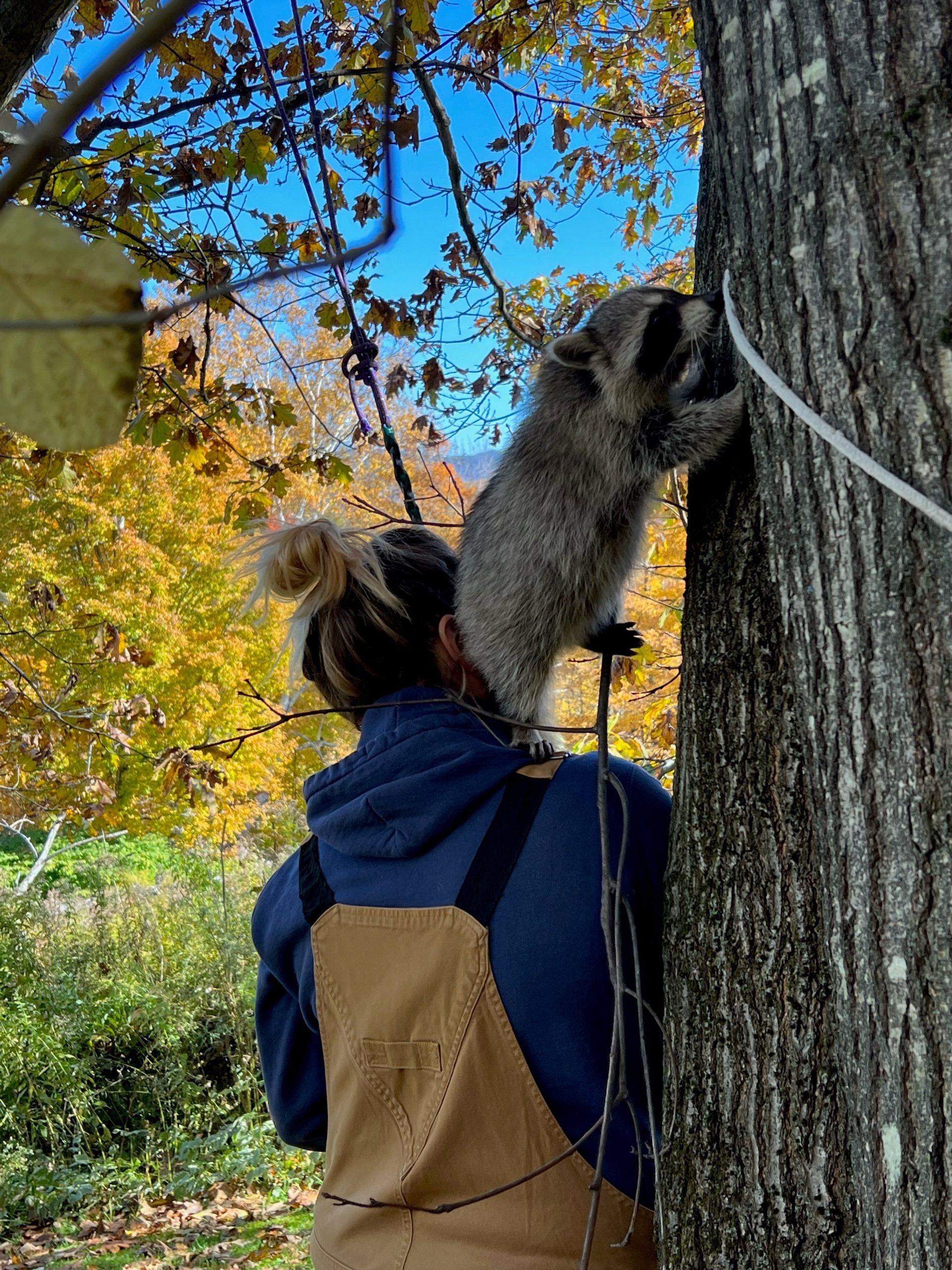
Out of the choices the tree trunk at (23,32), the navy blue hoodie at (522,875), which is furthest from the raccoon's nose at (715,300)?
the tree trunk at (23,32)

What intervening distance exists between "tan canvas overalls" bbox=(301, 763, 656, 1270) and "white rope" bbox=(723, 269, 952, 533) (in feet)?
2.50

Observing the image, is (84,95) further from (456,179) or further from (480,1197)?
(456,179)

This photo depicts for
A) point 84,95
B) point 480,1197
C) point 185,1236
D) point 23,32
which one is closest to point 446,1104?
point 480,1197

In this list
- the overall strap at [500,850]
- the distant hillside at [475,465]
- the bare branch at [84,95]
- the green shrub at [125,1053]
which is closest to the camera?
the bare branch at [84,95]

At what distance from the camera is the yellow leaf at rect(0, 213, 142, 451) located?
44cm

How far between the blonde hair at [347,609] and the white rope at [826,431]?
0.92m

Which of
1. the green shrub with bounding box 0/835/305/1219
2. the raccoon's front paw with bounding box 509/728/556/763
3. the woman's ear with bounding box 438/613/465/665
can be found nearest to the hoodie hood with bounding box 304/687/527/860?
the woman's ear with bounding box 438/613/465/665

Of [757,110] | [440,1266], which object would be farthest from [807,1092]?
[757,110]

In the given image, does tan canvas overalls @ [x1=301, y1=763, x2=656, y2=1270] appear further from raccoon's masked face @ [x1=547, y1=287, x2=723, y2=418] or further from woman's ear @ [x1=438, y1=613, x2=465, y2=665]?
raccoon's masked face @ [x1=547, y1=287, x2=723, y2=418]

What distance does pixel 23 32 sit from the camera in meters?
2.35

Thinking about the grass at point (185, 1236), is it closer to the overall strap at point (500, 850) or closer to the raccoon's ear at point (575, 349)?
the overall strap at point (500, 850)

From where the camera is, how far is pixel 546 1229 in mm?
1509

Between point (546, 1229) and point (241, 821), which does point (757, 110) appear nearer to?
point (546, 1229)

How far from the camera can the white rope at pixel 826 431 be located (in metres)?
0.96
